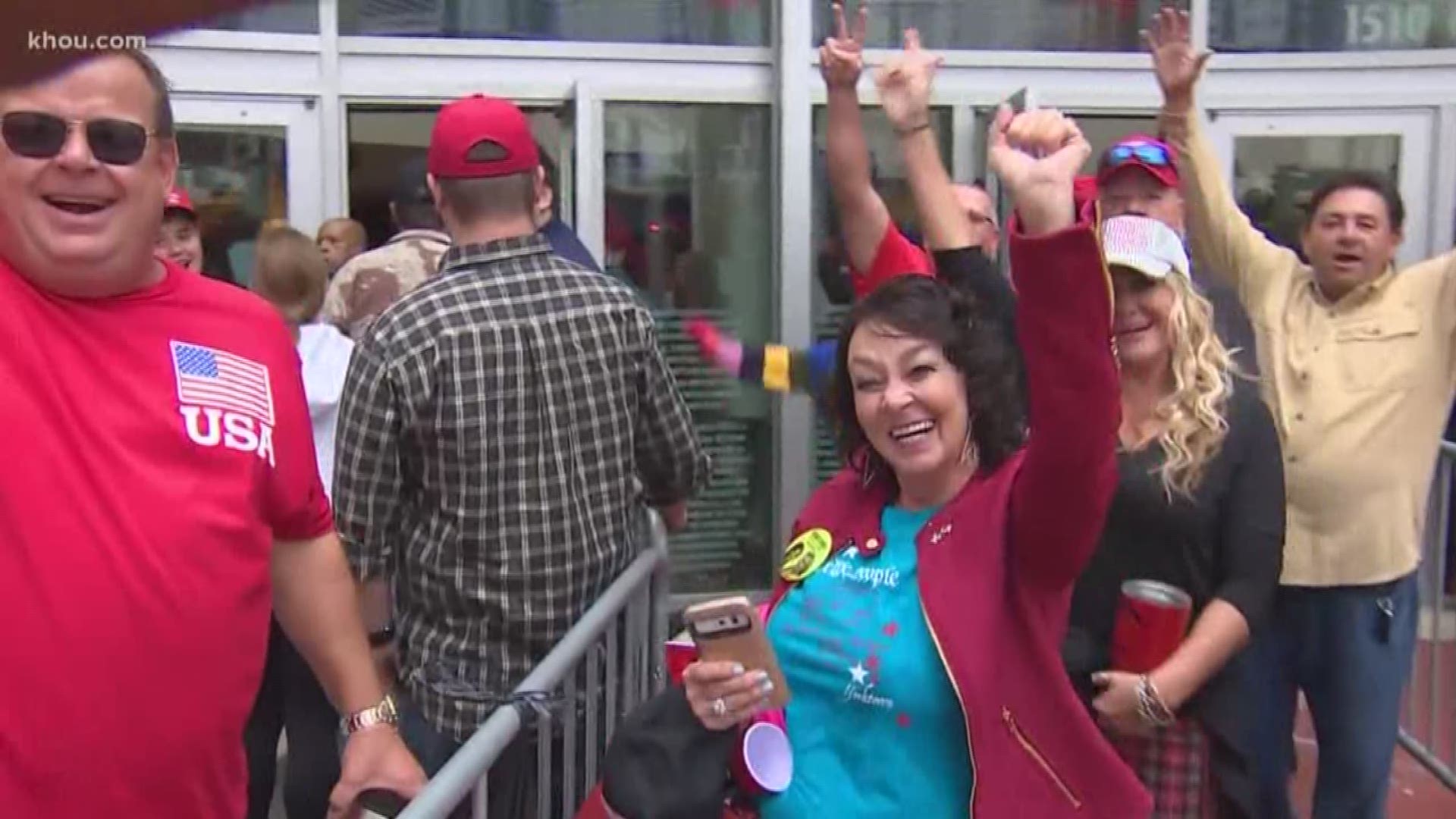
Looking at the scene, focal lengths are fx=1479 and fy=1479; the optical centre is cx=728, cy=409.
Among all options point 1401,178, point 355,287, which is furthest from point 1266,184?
point 355,287

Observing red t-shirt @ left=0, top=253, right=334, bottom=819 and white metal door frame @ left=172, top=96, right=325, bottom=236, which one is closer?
red t-shirt @ left=0, top=253, right=334, bottom=819

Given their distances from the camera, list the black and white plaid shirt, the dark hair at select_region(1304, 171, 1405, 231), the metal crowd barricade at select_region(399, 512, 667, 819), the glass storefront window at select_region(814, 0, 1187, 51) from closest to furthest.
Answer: the metal crowd barricade at select_region(399, 512, 667, 819) < the black and white plaid shirt < the dark hair at select_region(1304, 171, 1405, 231) < the glass storefront window at select_region(814, 0, 1187, 51)

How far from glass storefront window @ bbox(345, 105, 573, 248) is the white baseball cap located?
11.2 feet

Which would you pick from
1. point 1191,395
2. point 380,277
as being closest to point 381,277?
point 380,277

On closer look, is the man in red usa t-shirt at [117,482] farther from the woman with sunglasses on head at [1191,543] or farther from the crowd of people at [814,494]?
the woman with sunglasses on head at [1191,543]

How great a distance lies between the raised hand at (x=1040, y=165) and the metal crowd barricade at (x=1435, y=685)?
283 centimetres

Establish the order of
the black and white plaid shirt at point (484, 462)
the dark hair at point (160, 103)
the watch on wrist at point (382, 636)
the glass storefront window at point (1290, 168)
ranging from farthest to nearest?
the glass storefront window at point (1290, 168)
the watch on wrist at point (382, 636)
the black and white plaid shirt at point (484, 462)
the dark hair at point (160, 103)

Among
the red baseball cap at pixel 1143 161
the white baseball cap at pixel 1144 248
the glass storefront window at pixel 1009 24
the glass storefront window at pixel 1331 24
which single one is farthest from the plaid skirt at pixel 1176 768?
the glass storefront window at pixel 1331 24

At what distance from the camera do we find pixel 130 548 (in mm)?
1776

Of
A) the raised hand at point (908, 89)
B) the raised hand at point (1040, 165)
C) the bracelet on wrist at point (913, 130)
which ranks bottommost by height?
the raised hand at point (1040, 165)

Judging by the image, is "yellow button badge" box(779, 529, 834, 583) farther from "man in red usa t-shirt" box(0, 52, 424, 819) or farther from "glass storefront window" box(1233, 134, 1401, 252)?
"glass storefront window" box(1233, 134, 1401, 252)

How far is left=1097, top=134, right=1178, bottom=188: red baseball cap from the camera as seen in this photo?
3270 mm

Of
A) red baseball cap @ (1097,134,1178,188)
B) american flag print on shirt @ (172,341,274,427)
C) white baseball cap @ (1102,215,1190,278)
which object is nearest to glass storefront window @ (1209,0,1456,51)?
red baseball cap @ (1097,134,1178,188)

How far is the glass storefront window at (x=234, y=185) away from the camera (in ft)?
17.8
